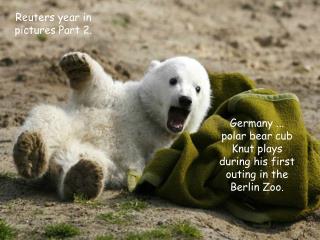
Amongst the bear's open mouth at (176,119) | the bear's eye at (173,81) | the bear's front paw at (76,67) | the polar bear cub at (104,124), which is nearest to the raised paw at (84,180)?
the polar bear cub at (104,124)

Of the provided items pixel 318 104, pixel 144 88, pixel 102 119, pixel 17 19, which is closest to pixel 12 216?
pixel 102 119

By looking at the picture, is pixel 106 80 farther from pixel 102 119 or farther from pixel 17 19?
pixel 17 19

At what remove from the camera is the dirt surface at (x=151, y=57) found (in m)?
5.41

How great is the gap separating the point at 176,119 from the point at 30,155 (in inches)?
57.5

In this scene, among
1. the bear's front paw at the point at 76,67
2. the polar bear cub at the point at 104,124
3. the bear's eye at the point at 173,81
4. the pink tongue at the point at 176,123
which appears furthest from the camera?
the bear's eye at the point at 173,81

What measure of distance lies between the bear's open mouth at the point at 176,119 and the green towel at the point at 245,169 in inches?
18.1

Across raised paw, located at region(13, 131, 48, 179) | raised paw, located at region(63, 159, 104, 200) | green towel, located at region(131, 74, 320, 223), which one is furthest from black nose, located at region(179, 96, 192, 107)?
raised paw, located at region(13, 131, 48, 179)

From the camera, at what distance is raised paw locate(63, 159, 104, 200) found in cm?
535

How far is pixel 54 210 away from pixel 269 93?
80.2 inches

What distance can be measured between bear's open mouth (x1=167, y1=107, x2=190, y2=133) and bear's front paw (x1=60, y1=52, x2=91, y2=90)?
2.56ft

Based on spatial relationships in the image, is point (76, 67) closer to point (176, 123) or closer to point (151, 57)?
point (176, 123)

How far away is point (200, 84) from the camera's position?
21.6 feet

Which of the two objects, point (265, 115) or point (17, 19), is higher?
point (17, 19)

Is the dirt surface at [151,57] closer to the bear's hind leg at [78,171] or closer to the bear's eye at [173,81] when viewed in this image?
the bear's hind leg at [78,171]
